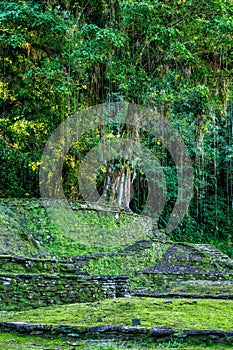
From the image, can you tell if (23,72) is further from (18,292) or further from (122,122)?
(18,292)

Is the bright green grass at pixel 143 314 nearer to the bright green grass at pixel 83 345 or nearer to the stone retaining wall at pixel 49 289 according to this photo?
the bright green grass at pixel 83 345

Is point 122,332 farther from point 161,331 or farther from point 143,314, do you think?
point 143,314

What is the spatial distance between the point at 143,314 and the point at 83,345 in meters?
1.40

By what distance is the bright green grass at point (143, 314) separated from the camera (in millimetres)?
6137

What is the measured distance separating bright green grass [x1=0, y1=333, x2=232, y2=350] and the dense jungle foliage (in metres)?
10.6

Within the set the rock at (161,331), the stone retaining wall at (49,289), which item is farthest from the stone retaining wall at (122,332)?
the stone retaining wall at (49,289)

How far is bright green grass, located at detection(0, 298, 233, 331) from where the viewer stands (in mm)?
6137

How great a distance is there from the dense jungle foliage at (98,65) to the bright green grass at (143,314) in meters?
9.26

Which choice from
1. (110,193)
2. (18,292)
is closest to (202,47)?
(110,193)

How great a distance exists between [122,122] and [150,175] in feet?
32.6

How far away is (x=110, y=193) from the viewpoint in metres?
19.7

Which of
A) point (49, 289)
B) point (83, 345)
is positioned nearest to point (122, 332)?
point (83, 345)

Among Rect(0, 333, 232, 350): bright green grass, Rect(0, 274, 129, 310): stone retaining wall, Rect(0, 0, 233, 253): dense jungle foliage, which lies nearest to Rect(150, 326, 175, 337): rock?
Rect(0, 333, 232, 350): bright green grass

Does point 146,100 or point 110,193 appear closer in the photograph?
point 146,100
